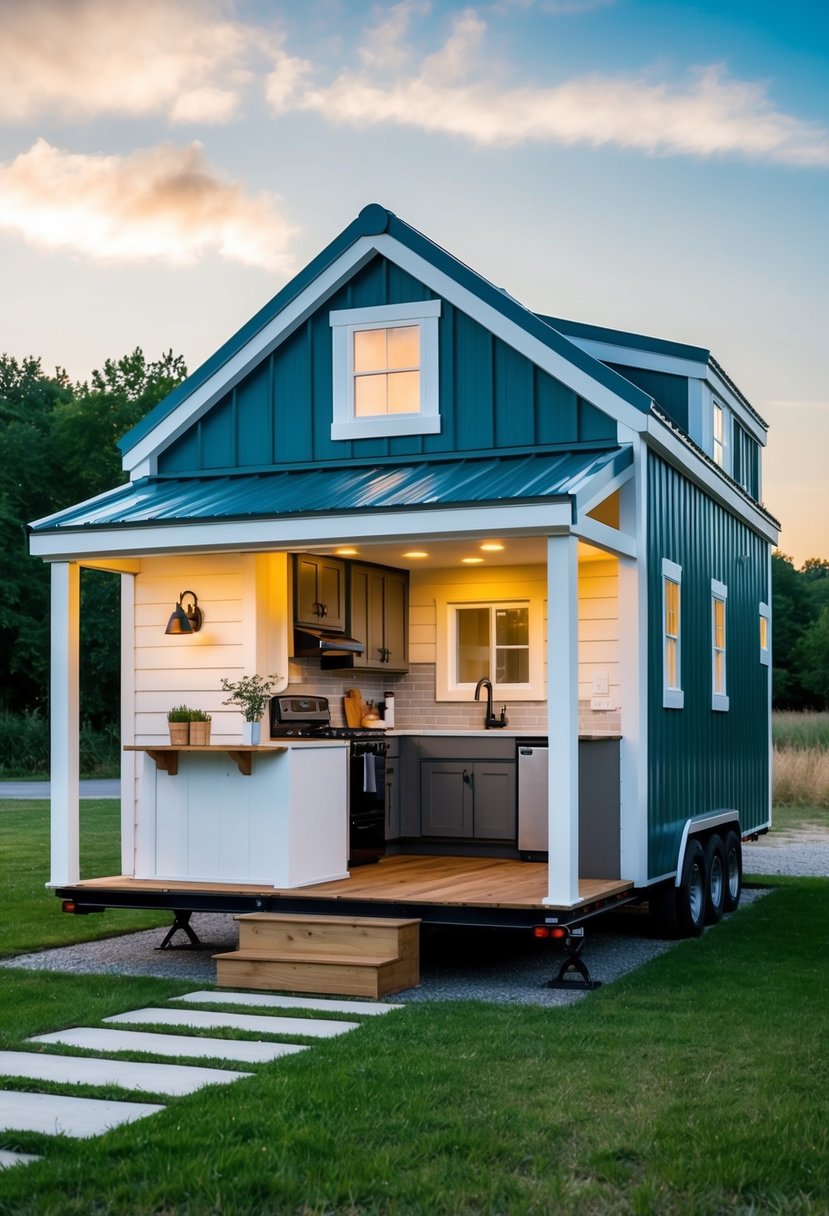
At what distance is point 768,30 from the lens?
524 inches

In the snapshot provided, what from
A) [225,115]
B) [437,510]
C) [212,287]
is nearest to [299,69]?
[225,115]

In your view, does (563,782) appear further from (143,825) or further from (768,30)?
(768,30)

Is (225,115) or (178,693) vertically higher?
(225,115)

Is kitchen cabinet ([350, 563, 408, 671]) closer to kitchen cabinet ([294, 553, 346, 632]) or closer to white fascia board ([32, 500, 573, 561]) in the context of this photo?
kitchen cabinet ([294, 553, 346, 632])

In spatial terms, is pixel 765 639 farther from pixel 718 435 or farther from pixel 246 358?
pixel 246 358

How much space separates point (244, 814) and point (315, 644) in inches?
78.0

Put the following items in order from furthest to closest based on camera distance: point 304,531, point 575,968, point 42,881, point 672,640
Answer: point 42,881 < point 672,640 < point 304,531 < point 575,968

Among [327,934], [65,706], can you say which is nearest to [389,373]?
[65,706]

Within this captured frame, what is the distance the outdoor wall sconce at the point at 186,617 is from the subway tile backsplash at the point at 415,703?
1.08m

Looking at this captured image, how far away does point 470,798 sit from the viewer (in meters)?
12.7

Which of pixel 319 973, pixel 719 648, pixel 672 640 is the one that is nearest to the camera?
pixel 319 973

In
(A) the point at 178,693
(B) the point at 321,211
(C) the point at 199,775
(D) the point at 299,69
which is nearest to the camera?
(C) the point at 199,775

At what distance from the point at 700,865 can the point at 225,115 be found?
9.38 m

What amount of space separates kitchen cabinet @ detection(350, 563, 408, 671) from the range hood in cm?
48
